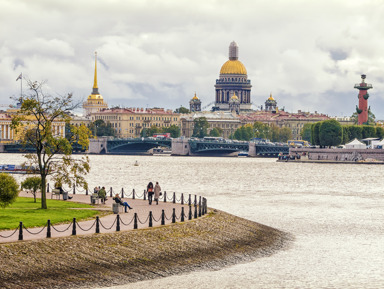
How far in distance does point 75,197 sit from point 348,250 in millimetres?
14559

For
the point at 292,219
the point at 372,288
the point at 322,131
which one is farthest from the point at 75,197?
the point at 322,131

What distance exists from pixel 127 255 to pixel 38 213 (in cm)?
666

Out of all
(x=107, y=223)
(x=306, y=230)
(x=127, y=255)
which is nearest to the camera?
(x=127, y=255)

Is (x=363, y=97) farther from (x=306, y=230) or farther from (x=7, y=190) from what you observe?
(x=7, y=190)

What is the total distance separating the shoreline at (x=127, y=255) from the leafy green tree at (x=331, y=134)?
103 metres

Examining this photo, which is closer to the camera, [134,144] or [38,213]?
[38,213]

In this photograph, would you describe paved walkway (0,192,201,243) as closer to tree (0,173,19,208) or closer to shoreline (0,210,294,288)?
shoreline (0,210,294,288)

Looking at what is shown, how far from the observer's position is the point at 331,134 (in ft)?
436

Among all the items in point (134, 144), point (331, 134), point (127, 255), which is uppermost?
point (331, 134)

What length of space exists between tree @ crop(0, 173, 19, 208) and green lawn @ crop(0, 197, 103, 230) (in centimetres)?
42

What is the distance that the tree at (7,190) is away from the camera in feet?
96.4

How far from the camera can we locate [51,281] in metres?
22.3

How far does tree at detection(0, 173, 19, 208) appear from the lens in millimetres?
29375

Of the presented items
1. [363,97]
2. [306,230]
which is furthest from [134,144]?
[306,230]
